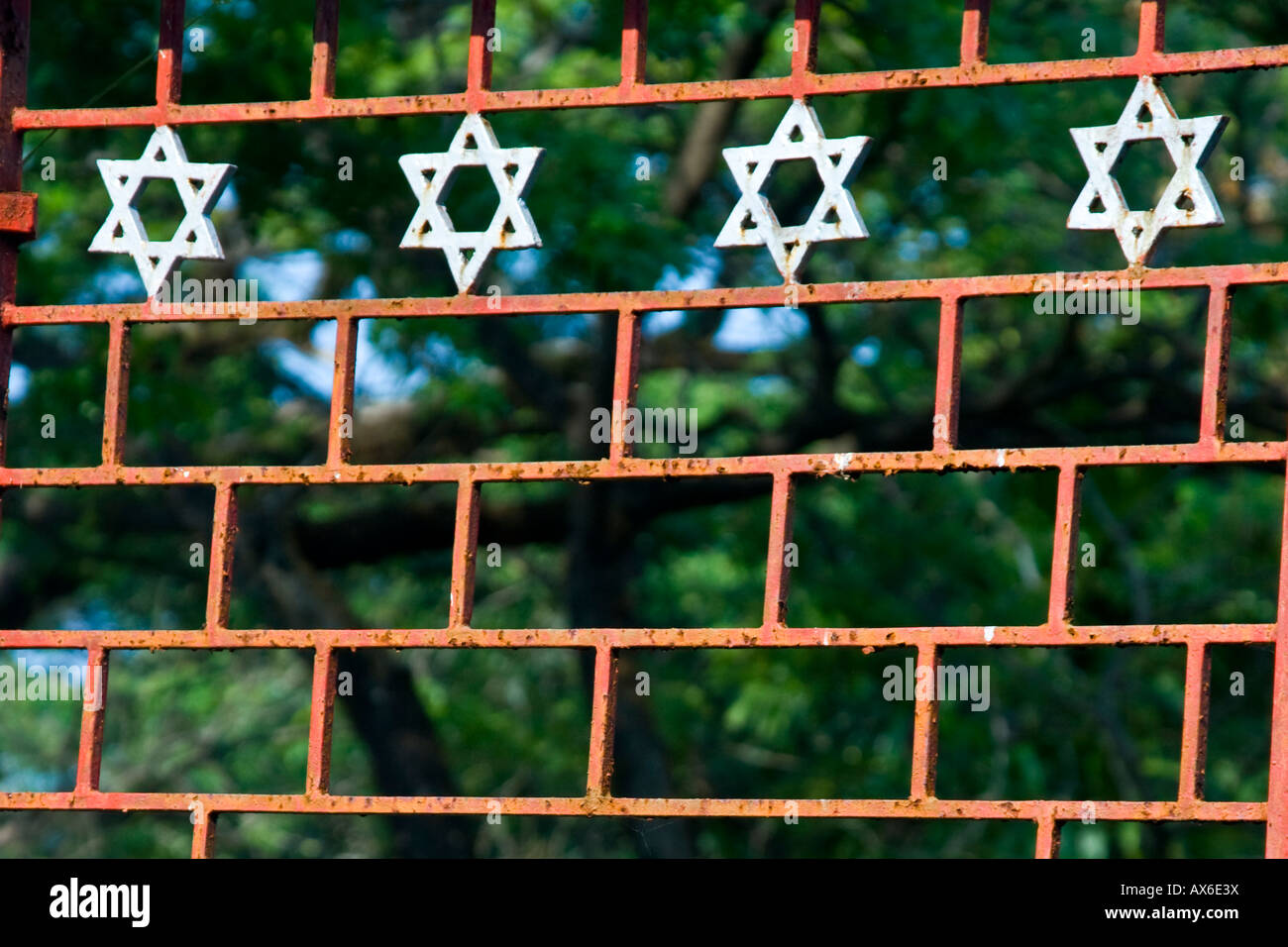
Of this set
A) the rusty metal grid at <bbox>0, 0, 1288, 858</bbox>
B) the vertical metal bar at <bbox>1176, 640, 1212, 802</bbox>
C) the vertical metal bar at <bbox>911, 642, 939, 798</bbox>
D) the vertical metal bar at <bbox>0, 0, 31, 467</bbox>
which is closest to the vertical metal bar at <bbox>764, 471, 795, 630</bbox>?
the rusty metal grid at <bbox>0, 0, 1288, 858</bbox>

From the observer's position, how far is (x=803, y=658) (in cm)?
961

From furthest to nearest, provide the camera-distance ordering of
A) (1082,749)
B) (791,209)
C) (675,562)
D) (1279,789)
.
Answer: (675,562) < (1082,749) < (791,209) < (1279,789)

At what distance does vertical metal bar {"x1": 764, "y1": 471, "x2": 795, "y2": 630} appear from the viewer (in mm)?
2908

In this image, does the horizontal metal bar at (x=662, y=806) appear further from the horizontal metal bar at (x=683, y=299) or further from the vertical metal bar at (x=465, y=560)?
the horizontal metal bar at (x=683, y=299)

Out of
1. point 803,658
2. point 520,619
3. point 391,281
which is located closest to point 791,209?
point 391,281

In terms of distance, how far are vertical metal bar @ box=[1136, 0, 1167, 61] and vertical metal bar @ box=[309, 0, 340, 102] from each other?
4.55 ft

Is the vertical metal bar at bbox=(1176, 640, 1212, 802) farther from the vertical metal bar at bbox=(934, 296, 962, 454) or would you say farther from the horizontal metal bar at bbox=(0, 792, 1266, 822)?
the vertical metal bar at bbox=(934, 296, 962, 454)

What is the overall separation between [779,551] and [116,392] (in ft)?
4.02

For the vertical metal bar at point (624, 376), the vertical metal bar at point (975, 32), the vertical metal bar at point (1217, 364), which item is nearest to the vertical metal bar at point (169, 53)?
the vertical metal bar at point (624, 376)

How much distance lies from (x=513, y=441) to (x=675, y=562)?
230 centimetres

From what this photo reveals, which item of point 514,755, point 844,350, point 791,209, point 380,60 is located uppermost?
point 380,60
